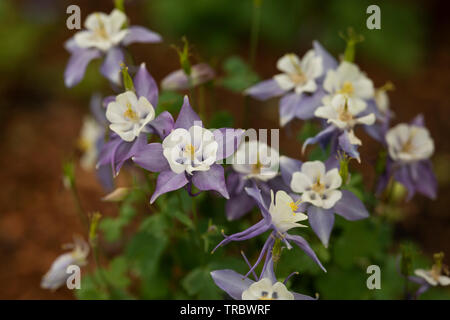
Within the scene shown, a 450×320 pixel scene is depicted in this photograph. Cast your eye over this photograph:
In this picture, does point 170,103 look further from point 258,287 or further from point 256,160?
point 258,287

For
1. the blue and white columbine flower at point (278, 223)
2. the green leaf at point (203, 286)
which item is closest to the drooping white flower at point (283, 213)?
the blue and white columbine flower at point (278, 223)

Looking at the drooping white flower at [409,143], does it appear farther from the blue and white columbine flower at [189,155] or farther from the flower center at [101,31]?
the flower center at [101,31]

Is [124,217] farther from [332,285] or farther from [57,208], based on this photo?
[57,208]

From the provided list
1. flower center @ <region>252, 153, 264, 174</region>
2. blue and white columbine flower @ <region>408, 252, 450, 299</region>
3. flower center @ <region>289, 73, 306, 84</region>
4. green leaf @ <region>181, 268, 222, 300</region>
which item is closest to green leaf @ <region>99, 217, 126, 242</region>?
green leaf @ <region>181, 268, 222, 300</region>

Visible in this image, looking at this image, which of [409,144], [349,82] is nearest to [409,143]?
[409,144]

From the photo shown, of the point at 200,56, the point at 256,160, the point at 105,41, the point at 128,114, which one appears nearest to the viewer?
the point at 128,114

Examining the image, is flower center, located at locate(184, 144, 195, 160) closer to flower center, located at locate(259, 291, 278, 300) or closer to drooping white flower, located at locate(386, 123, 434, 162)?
flower center, located at locate(259, 291, 278, 300)
